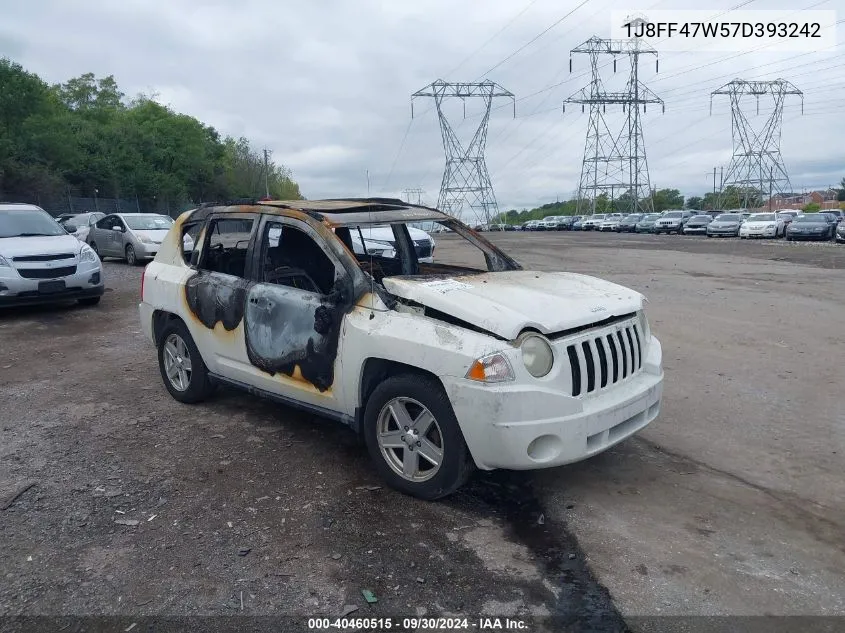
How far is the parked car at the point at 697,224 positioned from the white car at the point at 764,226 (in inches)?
228

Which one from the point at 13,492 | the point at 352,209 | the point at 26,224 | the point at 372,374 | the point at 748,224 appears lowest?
the point at 13,492

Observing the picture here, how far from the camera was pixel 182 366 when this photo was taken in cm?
573

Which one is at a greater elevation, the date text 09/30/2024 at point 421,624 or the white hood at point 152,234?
the white hood at point 152,234

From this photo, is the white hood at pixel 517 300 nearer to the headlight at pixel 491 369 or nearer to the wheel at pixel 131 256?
the headlight at pixel 491 369

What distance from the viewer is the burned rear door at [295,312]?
4281 millimetres

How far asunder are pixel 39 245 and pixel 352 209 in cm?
754

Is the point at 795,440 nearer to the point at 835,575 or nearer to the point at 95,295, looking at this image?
the point at 835,575

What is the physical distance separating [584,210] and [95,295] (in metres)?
91.5

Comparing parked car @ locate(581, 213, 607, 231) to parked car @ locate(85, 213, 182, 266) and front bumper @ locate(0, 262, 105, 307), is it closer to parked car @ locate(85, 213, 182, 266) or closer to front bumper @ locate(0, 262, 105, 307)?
parked car @ locate(85, 213, 182, 266)

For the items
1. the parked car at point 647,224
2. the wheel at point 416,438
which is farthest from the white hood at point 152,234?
the parked car at point 647,224

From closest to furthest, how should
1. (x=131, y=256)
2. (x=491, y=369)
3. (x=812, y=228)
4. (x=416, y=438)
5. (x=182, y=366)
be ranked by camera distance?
(x=491, y=369), (x=416, y=438), (x=182, y=366), (x=131, y=256), (x=812, y=228)

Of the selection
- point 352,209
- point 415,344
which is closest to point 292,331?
point 352,209

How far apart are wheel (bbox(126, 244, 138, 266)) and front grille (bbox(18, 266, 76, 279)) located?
25.8ft

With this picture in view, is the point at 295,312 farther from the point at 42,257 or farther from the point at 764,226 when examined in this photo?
the point at 764,226
